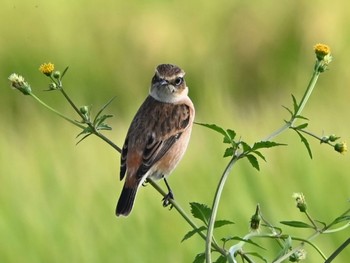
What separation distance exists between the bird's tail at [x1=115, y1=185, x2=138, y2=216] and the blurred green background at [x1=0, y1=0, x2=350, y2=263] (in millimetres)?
648

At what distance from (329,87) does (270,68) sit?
120 cm

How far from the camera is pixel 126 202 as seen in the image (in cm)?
229

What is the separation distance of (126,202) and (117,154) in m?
1.43

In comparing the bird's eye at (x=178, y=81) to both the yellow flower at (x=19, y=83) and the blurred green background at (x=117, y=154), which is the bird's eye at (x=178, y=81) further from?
the yellow flower at (x=19, y=83)

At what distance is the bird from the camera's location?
2.43 meters

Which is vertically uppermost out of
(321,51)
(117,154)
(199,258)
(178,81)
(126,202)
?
(117,154)

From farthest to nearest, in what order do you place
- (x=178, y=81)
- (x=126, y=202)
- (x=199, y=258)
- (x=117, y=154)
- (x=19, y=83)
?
(x=117, y=154) → (x=178, y=81) → (x=126, y=202) → (x=19, y=83) → (x=199, y=258)

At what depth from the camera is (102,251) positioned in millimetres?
3025

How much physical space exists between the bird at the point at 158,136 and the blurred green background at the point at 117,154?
1.74ft

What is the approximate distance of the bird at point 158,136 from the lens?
2.43m

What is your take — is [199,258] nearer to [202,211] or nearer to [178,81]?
[202,211]

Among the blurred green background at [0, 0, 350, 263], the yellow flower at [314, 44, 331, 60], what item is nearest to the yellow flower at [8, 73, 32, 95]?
the yellow flower at [314, 44, 331, 60]

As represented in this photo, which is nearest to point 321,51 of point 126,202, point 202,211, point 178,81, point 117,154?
point 202,211

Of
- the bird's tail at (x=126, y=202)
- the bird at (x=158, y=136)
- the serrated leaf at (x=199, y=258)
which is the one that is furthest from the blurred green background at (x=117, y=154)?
the serrated leaf at (x=199, y=258)
